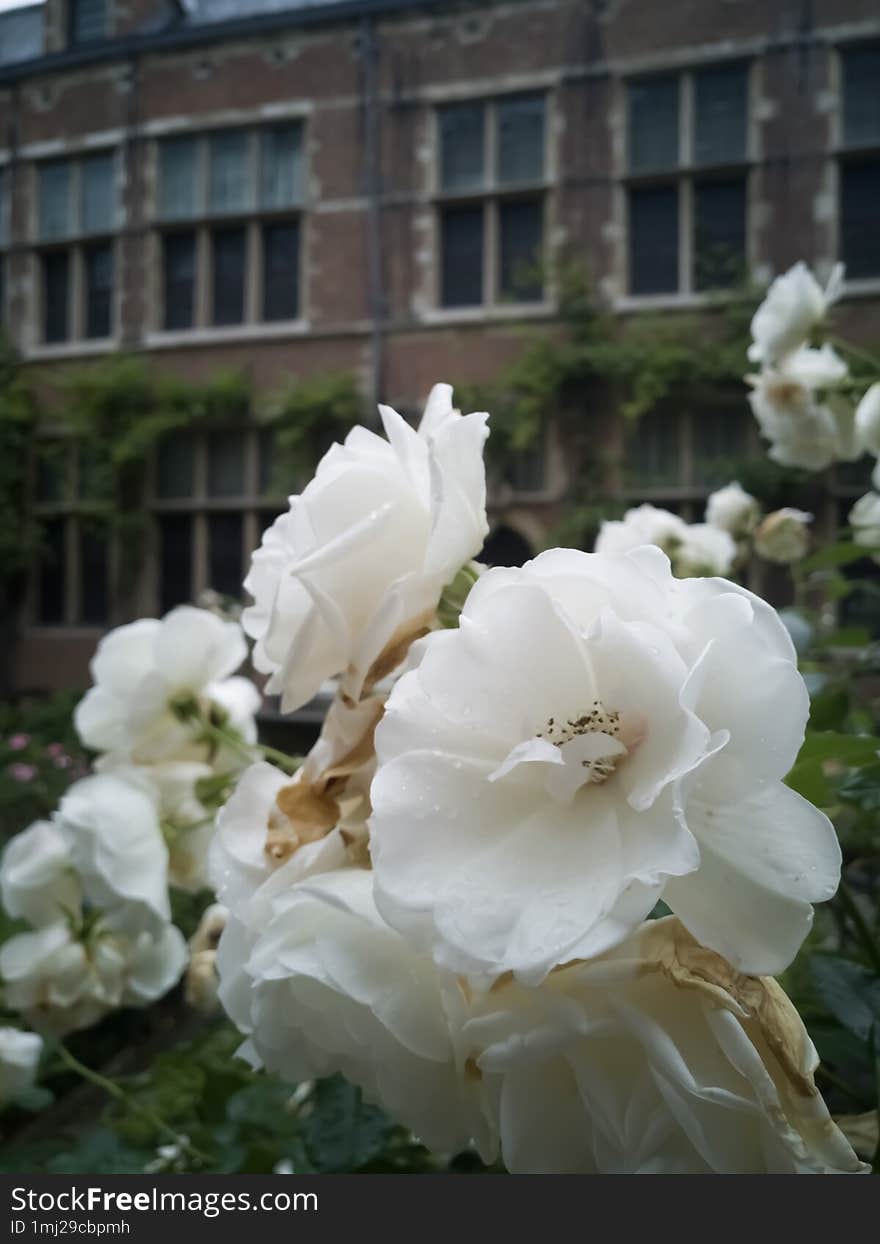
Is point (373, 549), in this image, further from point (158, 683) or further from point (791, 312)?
point (791, 312)

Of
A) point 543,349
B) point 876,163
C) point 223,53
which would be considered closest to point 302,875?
point 543,349

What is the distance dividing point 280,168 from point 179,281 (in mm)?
508

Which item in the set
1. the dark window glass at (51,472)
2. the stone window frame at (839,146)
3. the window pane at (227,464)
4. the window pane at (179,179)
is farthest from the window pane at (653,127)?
the dark window glass at (51,472)

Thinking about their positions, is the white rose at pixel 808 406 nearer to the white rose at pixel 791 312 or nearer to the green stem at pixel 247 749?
the white rose at pixel 791 312

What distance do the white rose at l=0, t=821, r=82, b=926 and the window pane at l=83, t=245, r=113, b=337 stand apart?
3.01m

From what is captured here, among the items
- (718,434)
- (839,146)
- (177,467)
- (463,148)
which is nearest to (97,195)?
(177,467)

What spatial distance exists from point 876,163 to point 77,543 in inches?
107

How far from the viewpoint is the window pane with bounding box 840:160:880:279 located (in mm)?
2469

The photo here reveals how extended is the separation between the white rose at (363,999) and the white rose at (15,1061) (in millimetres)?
327

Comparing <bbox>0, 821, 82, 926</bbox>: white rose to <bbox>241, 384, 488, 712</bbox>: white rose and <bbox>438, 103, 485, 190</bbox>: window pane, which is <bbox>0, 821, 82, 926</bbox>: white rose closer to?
<bbox>241, 384, 488, 712</bbox>: white rose

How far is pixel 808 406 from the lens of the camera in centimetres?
45

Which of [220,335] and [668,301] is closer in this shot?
[668,301]

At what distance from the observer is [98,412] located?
9.56ft

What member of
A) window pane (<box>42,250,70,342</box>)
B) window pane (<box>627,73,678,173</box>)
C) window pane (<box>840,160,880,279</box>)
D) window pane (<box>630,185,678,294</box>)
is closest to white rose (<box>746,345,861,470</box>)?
window pane (<box>840,160,880,279</box>)
